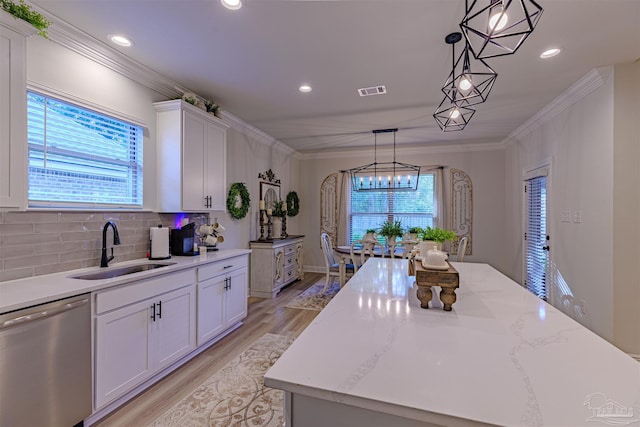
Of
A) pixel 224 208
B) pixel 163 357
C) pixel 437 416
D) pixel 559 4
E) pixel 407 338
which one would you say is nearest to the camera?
pixel 437 416

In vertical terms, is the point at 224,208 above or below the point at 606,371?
above

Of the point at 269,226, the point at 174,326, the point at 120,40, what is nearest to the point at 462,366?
the point at 174,326

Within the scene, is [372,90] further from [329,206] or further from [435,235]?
[329,206]

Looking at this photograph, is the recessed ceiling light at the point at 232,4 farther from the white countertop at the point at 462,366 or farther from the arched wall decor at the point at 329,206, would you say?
the arched wall decor at the point at 329,206

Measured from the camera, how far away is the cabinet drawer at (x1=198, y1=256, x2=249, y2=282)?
277cm

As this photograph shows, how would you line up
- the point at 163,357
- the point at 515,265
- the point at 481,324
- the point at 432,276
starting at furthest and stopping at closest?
1. the point at 515,265
2. the point at 163,357
3. the point at 432,276
4. the point at 481,324

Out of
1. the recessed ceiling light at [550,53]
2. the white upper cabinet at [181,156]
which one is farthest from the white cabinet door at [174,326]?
the recessed ceiling light at [550,53]

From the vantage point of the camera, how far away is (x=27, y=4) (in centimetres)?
188

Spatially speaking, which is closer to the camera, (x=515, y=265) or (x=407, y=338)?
(x=407, y=338)

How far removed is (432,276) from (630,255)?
263 centimetres

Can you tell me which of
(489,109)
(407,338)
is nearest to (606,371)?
Answer: (407,338)

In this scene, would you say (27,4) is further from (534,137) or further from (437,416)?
(534,137)

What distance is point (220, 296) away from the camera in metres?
3.02

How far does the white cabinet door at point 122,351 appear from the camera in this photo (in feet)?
6.05
